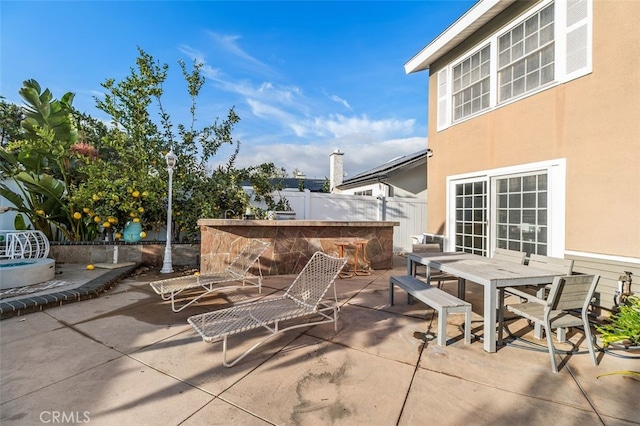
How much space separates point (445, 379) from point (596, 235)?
13.6ft

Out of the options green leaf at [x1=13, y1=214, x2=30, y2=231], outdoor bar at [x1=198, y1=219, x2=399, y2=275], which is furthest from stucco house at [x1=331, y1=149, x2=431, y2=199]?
green leaf at [x1=13, y1=214, x2=30, y2=231]

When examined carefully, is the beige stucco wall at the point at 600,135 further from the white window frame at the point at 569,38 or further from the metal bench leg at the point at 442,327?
the metal bench leg at the point at 442,327

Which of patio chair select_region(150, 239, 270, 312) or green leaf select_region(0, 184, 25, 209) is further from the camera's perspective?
green leaf select_region(0, 184, 25, 209)

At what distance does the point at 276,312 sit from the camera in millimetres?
3459

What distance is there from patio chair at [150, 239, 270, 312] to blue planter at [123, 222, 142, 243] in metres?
3.14

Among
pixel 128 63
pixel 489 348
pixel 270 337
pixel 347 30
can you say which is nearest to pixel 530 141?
pixel 489 348

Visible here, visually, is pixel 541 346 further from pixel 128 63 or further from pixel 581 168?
pixel 128 63

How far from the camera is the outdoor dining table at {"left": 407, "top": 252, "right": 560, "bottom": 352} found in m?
3.21

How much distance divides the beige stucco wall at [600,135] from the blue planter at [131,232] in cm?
976

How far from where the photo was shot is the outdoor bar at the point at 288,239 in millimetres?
6633

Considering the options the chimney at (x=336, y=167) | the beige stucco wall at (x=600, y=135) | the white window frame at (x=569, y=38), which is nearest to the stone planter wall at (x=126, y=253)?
the beige stucco wall at (x=600, y=135)

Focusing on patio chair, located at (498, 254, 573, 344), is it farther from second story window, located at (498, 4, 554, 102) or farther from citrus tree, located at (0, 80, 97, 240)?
citrus tree, located at (0, 80, 97, 240)
